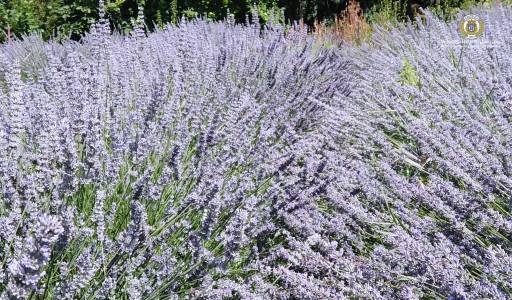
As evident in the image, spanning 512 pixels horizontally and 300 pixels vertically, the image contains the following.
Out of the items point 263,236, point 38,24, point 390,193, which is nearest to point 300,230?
point 263,236

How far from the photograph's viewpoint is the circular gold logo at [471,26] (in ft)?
16.4

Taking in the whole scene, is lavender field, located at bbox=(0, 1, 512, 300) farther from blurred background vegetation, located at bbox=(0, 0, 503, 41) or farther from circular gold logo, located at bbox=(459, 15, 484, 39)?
blurred background vegetation, located at bbox=(0, 0, 503, 41)

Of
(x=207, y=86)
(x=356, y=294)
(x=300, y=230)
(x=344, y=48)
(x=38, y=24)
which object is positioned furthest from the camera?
(x=38, y=24)

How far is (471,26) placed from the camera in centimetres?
530

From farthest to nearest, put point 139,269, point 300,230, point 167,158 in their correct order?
point 167,158 < point 300,230 < point 139,269

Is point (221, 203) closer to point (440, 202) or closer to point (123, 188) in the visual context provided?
point (123, 188)

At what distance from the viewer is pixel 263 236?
230 centimetres

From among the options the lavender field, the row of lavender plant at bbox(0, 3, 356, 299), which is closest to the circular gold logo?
the lavender field

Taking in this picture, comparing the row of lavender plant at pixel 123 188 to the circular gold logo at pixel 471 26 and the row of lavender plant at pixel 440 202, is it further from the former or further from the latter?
the circular gold logo at pixel 471 26

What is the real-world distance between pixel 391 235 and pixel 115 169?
0.85 meters

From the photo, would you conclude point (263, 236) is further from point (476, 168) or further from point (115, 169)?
point (476, 168)

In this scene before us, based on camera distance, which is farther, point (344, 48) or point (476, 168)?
point (344, 48)

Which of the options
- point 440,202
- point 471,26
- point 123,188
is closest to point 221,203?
point 123,188

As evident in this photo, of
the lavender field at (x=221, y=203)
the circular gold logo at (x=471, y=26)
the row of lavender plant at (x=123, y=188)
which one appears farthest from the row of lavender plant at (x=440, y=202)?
the circular gold logo at (x=471, y=26)
